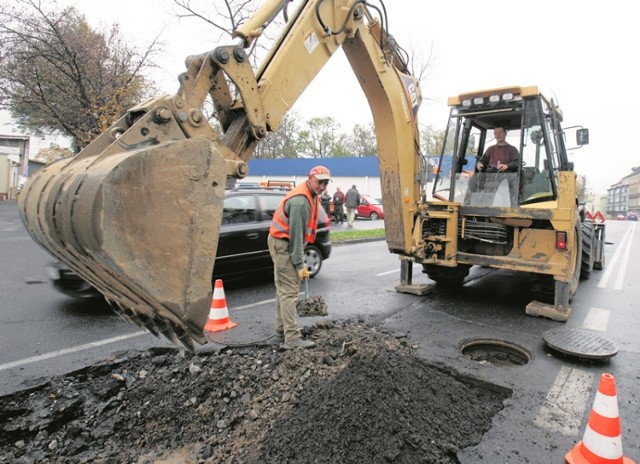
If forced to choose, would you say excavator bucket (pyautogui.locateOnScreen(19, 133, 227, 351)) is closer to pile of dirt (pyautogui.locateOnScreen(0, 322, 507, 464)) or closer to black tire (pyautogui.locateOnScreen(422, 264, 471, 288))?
pile of dirt (pyautogui.locateOnScreen(0, 322, 507, 464))

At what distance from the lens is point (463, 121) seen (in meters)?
6.38

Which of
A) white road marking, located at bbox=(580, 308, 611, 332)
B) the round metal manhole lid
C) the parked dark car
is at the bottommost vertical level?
white road marking, located at bbox=(580, 308, 611, 332)

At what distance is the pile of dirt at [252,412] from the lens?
253cm

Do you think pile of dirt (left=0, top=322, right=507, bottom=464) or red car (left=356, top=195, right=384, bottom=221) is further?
red car (left=356, top=195, right=384, bottom=221)

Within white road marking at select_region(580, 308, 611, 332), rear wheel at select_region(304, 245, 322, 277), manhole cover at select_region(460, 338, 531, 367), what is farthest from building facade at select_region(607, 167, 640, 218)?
manhole cover at select_region(460, 338, 531, 367)

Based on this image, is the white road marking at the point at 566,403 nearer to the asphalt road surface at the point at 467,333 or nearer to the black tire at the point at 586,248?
the asphalt road surface at the point at 467,333

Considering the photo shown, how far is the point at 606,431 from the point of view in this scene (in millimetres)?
2332

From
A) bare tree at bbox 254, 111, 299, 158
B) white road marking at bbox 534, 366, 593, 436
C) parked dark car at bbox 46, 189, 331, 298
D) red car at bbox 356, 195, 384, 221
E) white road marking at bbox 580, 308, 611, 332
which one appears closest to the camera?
white road marking at bbox 534, 366, 593, 436

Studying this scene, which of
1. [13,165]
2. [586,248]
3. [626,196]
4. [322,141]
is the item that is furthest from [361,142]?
[626,196]

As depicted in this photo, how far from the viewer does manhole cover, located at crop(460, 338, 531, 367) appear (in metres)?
4.21

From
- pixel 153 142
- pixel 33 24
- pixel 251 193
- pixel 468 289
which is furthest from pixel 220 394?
pixel 33 24

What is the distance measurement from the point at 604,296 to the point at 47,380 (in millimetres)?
7993

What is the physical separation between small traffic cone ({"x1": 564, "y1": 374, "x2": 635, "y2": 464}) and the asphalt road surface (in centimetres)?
27

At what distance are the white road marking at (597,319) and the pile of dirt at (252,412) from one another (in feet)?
8.70
